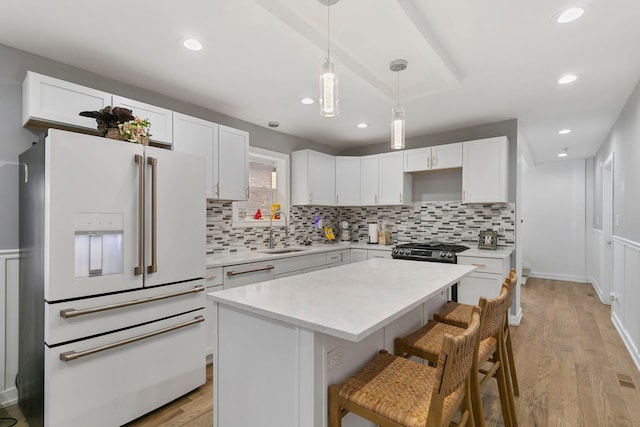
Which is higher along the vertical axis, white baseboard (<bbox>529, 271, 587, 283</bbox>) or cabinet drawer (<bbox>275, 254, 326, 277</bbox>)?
cabinet drawer (<bbox>275, 254, 326, 277</bbox>)

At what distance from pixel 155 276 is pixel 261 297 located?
971mm

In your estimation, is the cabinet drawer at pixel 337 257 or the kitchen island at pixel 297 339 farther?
the cabinet drawer at pixel 337 257

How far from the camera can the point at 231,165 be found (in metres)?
3.24

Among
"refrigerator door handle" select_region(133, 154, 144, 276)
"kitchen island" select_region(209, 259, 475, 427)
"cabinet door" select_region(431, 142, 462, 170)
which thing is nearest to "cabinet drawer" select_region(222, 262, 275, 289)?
"refrigerator door handle" select_region(133, 154, 144, 276)

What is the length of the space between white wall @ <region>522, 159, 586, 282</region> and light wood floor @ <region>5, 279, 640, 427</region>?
2476 millimetres

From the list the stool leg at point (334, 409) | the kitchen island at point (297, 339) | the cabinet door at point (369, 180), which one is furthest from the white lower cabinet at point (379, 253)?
the stool leg at point (334, 409)

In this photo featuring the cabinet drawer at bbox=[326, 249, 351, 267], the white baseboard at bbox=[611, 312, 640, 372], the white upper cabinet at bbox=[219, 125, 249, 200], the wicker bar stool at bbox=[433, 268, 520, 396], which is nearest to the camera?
the wicker bar stool at bbox=[433, 268, 520, 396]

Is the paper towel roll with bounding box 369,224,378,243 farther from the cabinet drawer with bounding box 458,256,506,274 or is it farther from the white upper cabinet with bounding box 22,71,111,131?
the white upper cabinet with bounding box 22,71,111,131

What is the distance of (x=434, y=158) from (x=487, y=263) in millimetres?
1437

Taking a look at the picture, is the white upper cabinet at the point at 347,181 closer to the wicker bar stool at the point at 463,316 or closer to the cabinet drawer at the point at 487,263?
the cabinet drawer at the point at 487,263

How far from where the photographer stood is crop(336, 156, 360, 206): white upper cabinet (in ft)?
15.4

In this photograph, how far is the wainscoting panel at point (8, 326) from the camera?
6.89 feet

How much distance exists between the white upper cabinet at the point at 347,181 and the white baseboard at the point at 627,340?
10.5 ft

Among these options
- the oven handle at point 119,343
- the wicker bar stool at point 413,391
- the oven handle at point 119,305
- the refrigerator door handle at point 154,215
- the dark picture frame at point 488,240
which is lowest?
the oven handle at point 119,343
